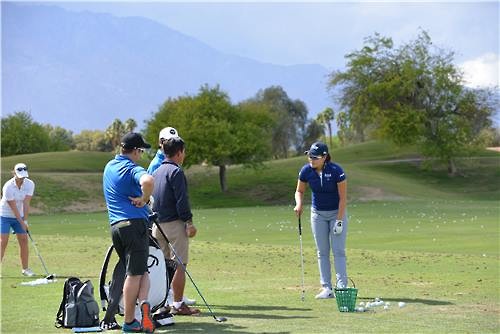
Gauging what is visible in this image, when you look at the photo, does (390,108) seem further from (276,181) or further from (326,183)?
(326,183)

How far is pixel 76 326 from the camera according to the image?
412 inches

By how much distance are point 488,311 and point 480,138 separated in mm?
74251

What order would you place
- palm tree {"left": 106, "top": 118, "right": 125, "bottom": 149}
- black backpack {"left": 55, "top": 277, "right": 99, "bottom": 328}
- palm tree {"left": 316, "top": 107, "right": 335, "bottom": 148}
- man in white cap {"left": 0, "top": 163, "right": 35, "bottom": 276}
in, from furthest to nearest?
1. palm tree {"left": 316, "top": 107, "right": 335, "bottom": 148}
2. palm tree {"left": 106, "top": 118, "right": 125, "bottom": 149}
3. man in white cap {"left": 0, "top": 163, "right": 35, "bottom": 276}
4. black backpack {"left": 55, "top": 277, "right": 99, "bottom": 328}

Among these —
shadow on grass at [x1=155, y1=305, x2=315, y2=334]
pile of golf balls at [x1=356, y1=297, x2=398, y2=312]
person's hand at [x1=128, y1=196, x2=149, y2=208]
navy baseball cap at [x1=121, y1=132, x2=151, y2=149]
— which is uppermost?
navy baseball cap at [x1=121, y1=132, x2=151, y2=149]

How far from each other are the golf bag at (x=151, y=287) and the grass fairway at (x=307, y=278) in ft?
1.27

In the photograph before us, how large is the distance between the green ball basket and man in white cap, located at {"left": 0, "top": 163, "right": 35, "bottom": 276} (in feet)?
25.6

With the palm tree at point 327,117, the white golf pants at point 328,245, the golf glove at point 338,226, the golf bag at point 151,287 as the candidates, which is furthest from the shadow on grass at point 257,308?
the palm tree at point 327,117

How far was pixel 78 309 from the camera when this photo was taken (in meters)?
10.6

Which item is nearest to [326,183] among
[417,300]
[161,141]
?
[417,300]

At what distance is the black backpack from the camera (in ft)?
34.5

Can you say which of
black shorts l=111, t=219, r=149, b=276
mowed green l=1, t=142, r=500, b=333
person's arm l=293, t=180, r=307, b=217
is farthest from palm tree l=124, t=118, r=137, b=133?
black shorts l=111, t=219, r=149, b=276

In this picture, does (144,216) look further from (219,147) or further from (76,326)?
(219,147)

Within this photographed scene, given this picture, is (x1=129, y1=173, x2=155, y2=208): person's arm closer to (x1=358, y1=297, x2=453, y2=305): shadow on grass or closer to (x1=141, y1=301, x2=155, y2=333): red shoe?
(x1=141, y1=301, x2=155, y2=333): red shoe

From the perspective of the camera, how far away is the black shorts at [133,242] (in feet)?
32.1
